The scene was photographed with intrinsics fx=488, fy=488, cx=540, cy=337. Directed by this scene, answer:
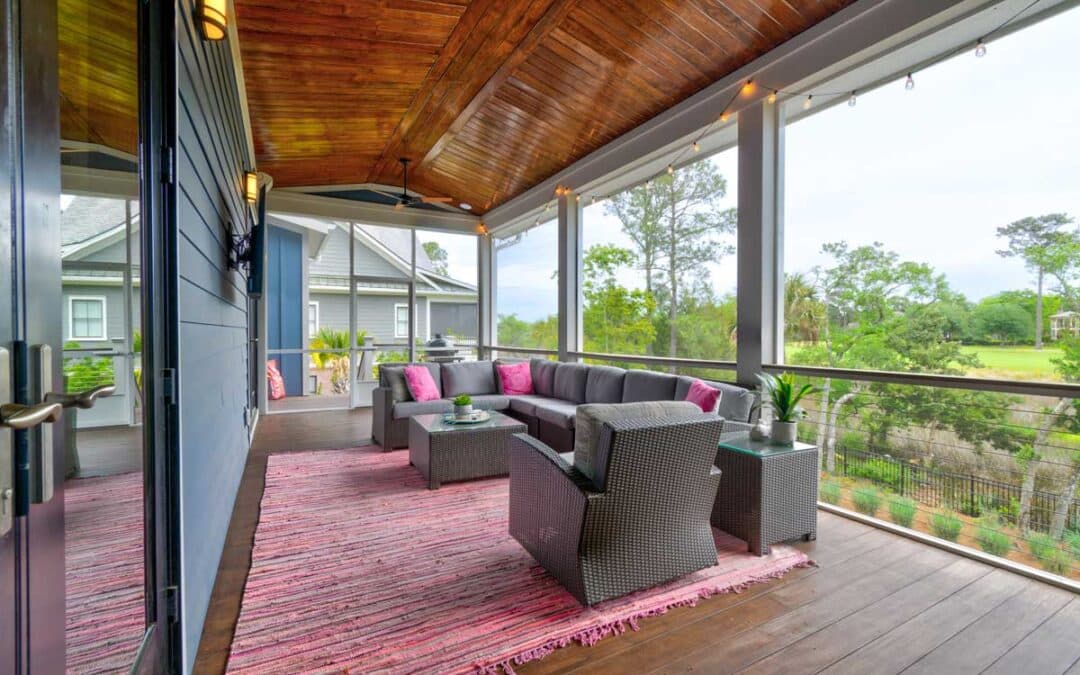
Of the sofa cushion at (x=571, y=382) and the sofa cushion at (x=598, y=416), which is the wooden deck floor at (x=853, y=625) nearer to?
the sofa cushion at (x=598, y=416)

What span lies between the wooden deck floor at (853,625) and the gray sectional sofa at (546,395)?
133cm

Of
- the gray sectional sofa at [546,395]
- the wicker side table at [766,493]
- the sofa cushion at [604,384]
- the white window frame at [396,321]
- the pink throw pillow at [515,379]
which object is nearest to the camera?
the wicker side table at [766,493]

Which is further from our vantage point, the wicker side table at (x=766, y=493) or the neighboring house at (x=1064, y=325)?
the wicker side table at (x=766, y=493)

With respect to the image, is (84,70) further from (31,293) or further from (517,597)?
(517,597)

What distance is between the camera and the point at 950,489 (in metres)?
2.90

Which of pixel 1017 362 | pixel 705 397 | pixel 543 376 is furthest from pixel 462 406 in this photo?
pixel 1017 362

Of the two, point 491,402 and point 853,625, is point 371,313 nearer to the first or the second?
point 491,402

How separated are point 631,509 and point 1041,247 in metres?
2.66

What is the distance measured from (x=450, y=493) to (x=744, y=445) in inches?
82.3

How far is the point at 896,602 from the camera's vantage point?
2.20 m

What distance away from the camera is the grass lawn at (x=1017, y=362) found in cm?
256

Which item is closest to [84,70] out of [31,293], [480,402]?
[31,293]

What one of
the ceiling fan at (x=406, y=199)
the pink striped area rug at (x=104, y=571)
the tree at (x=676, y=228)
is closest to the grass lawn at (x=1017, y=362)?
the tree at (x=676, y=228)

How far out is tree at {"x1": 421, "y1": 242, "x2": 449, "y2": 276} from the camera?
845 cm
